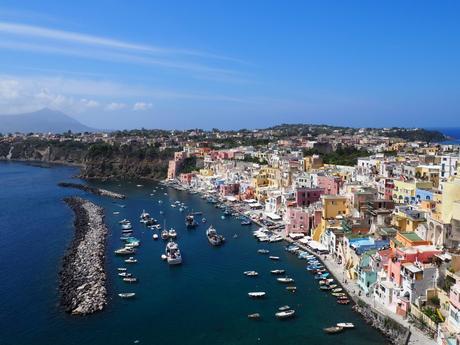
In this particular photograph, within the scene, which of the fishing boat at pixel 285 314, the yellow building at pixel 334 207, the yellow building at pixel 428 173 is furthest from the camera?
the yellow building at pixel 428 173

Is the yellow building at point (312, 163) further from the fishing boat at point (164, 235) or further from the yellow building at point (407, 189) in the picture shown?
the fishing boat at point (164, 235)

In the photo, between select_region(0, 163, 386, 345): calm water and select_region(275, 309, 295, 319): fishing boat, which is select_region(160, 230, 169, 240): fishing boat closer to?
select_region(0, 163, 386, 345): calm water

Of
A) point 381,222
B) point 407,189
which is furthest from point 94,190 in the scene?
point 381,222

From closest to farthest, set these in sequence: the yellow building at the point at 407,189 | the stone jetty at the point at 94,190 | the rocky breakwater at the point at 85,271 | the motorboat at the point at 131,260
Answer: the rocky breakwater at the point at 85,271
the motorboat at the point at 131,260
the yellow building at the point at 407,189
the stone jetty at the point at 94,190

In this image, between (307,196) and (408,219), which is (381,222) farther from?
(307,196)

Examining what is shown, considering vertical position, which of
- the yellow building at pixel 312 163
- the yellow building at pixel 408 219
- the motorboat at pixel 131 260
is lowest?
the motorboat at pixel 131 260

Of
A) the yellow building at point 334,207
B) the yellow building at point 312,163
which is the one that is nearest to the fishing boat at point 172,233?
the yellow building at point 334,207

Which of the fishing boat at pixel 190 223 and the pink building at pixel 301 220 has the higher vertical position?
the pink building at pixel 301 220
